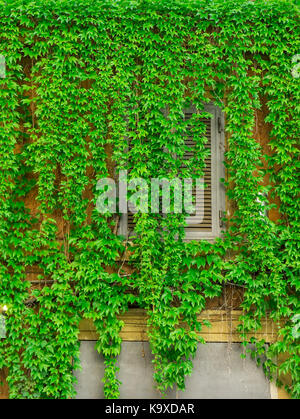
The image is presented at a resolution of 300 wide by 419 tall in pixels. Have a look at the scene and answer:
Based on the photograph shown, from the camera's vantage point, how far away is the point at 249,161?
6027 mm

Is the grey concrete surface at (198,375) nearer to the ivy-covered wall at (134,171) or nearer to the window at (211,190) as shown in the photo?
the ivy-covered wall at (134,171)

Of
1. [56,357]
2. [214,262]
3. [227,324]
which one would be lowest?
[56,357]

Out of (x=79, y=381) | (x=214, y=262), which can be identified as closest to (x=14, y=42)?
(x=214, y=262)

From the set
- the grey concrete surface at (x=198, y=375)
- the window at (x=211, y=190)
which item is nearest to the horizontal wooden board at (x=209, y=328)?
the grey concrete surface at (x=198, y=375)

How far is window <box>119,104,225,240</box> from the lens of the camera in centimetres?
626

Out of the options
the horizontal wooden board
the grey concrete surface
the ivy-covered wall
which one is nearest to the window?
the ivy-covered wall

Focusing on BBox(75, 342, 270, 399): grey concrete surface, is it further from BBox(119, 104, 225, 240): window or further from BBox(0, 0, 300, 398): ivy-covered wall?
BBox(119, 104, 225, 240): window

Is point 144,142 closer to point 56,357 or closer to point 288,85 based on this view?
point 288,85

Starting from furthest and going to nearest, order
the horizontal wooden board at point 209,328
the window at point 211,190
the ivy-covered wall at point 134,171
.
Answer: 1. the window at point 211,190
2. the horizontal wooden board at point 209,328
3. the ivy-covered wall at point 134,171

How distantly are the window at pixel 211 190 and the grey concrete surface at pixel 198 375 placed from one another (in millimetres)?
1522

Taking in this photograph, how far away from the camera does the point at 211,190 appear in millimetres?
6320

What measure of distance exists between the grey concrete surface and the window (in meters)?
1.52

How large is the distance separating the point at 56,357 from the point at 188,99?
3842 mm

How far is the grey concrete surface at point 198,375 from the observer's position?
5.96 meters
